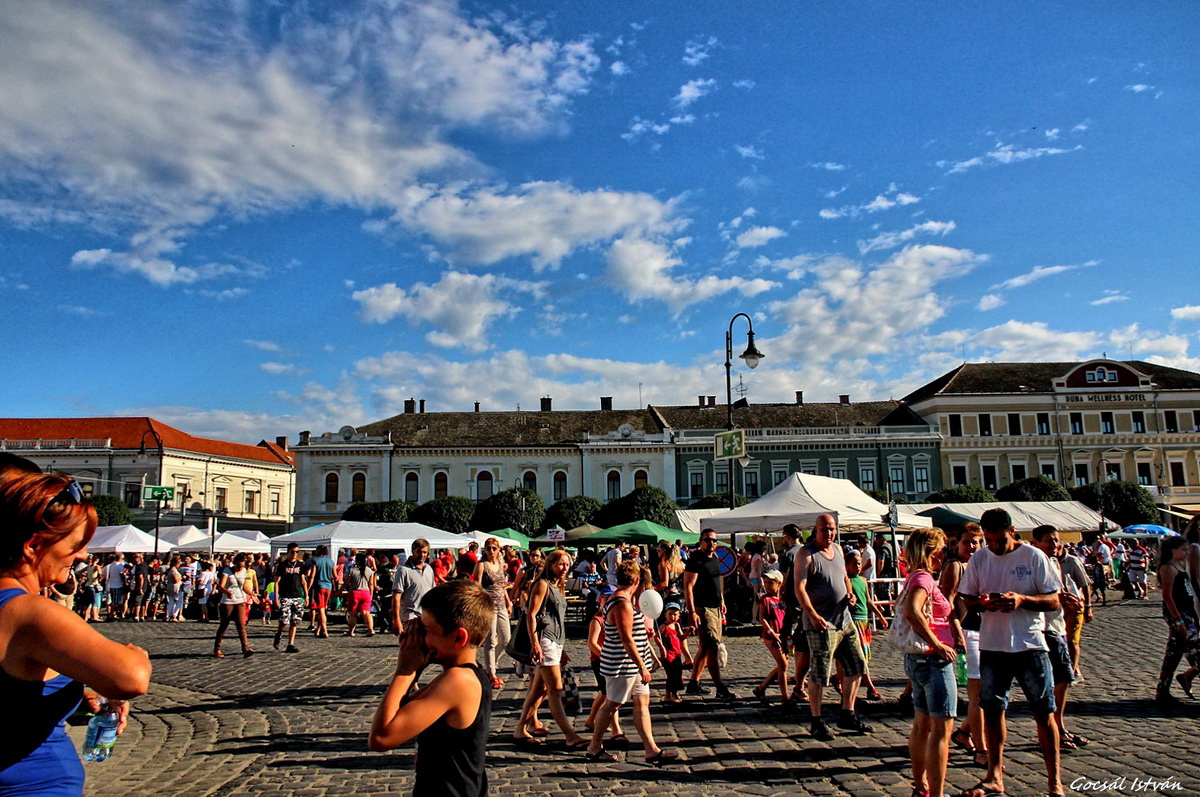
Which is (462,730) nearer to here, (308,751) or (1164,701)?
(308,751)

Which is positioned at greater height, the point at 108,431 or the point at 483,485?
the point at 108,431

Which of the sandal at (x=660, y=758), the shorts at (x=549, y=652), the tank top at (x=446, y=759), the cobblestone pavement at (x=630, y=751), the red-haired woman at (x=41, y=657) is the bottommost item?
the cobblestone pavement at (x=630, y=751)

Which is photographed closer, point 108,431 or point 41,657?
point 41,657

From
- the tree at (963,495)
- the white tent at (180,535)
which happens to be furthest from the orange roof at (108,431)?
the tree at (963,495)

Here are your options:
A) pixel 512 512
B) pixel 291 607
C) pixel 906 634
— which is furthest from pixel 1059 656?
pixel 512 512

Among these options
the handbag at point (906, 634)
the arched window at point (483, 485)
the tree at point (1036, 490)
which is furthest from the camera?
the arched window at point (483, 485)

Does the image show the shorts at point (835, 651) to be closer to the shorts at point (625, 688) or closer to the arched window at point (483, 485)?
the shorts at point (625, 688)

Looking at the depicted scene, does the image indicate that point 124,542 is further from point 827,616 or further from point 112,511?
point 112,511

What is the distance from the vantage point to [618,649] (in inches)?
263

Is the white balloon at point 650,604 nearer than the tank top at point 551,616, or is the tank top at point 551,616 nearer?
the white balloon at point 650,604

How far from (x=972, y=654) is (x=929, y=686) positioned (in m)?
1.46

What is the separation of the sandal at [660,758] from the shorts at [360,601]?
42.1 ft

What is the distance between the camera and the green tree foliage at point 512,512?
4991 cm

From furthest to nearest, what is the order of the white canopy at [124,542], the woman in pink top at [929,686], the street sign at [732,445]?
the white canopy at [124,542], the street sign at [732,445], the woman in pink top at [929,686]
